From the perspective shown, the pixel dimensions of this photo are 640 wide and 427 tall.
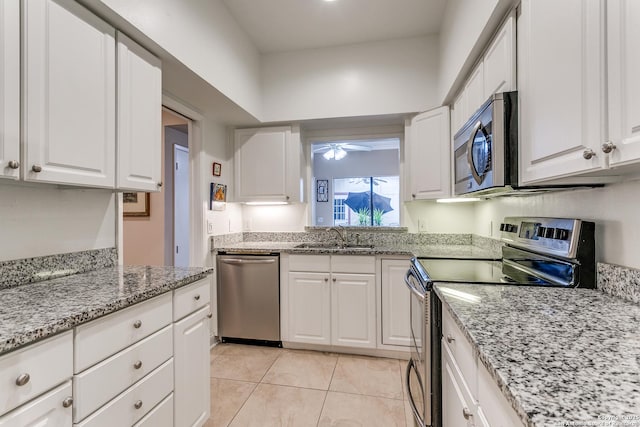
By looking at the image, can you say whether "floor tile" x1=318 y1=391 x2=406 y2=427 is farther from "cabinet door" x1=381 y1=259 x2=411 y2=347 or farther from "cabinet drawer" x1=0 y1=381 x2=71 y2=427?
Answer: "cabinet drawer" x1=0 y1=381 x2=71 y2=427

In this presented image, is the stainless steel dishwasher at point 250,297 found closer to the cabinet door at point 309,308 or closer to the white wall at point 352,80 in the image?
the cabinet door at point 309,308

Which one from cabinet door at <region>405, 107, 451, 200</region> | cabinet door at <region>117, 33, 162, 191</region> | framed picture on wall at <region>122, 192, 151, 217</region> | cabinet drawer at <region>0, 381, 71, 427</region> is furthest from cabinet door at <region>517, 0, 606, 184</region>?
framed picture on wall at <region>122, 192, 151, 217</region>

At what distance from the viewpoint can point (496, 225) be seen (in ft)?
7.53

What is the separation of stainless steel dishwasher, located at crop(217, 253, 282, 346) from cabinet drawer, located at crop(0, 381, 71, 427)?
1805 mm

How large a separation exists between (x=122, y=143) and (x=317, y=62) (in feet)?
6.46

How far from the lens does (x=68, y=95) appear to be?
1.24 metres

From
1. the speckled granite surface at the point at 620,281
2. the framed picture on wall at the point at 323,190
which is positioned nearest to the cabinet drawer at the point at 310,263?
the speckled granite surface at the point at 620,281

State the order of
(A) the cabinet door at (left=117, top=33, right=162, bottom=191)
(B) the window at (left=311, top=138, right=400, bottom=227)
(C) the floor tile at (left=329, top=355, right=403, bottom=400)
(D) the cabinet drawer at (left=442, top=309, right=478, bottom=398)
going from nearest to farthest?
1. (D) the cabinet drawer at (left=442, top=309, right=478, bottom=398)
2. (A) the cabinet door at (left=117, top=33, right=162, bottom=191)
3. (C) the floor tile at (left=329, top=355, right=403, bottom=400)
4. (B) the window at (left=311, top=138, right=400, bottom=227)

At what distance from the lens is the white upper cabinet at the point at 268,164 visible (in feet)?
9.75

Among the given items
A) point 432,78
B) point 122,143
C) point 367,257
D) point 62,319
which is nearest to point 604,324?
point 62,319

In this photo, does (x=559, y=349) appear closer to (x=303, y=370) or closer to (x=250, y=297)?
(x=303, y=370)

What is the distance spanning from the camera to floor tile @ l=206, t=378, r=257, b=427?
A: 1.80 metres

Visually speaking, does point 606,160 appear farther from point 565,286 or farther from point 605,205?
point 565,286

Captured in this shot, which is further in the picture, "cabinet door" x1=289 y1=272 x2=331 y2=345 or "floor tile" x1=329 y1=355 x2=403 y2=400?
"cabinet door" x1=289 y1=272 x2=331 y2=345
